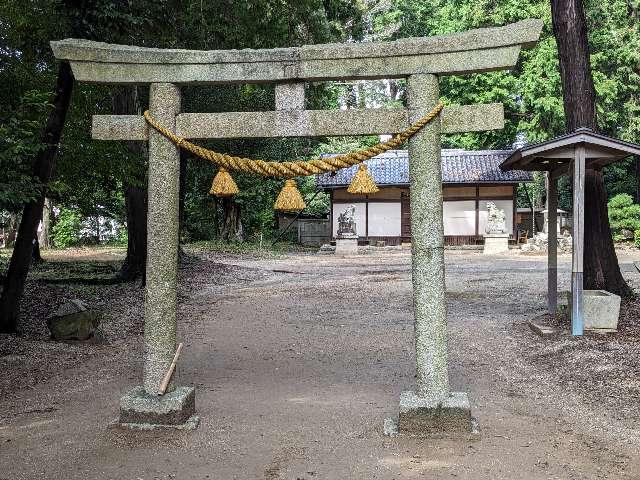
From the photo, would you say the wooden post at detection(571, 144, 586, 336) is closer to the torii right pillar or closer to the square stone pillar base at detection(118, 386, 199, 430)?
the torii right pillar

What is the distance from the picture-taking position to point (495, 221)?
26750mm

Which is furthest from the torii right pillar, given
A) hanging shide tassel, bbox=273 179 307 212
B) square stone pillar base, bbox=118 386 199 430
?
square stone pillar base, bbox=118 386 199 430

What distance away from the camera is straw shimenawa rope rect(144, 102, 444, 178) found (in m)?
5.03

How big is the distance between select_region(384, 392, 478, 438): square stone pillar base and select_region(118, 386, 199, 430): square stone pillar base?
1.82 metres

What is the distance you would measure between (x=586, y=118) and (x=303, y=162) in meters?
7.12

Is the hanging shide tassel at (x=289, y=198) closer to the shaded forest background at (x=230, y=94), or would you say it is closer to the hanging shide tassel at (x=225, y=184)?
the hanging shide tassel at (x=225, y=184)

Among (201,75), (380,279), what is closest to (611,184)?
(380,279)

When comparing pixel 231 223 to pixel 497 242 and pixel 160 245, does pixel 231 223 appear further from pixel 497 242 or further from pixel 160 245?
pixel 160 245

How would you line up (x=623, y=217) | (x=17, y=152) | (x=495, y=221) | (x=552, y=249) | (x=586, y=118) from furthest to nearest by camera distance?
(x=623, y=217), (x=495, y=221), (x=552, y=249), (x=586, y=118), (x=17, y=152)

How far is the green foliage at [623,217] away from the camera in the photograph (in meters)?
27.0

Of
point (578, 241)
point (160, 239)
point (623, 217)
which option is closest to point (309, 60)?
point (160, 239)

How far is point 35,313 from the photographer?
10.6 m

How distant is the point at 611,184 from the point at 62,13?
2991 centimetres

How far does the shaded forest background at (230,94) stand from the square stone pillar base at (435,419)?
482 cm
